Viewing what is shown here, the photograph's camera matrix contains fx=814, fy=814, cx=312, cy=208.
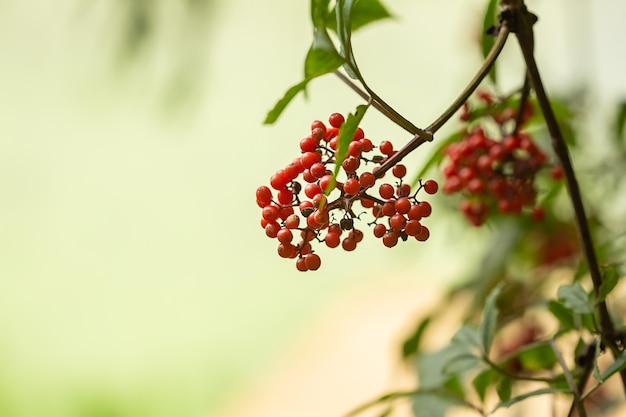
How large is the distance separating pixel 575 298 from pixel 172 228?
1.54 metres

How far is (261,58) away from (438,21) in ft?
1.37

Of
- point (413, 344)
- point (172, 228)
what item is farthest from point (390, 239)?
point (172, 228)

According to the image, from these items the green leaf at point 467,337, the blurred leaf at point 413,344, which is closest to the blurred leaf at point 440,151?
the green leaf at point 467,337

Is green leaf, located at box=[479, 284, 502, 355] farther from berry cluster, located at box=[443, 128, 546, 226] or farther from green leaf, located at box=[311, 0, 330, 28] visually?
green leaf, located at box=[311, 0, 330, 28]

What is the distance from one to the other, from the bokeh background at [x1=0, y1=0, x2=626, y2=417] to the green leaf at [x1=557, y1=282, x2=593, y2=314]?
4.32ft

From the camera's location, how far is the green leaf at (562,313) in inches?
19.0

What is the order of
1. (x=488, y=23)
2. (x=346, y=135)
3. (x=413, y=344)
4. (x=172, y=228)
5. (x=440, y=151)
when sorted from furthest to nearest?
(x=172, y=228) → (x=413, y=344) → (x=440, y=151) → (x=488, y=23) → (x=346, y=135)

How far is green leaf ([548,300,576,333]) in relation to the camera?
48 centimetres

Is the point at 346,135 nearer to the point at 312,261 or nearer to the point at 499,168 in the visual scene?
the point at 312,261

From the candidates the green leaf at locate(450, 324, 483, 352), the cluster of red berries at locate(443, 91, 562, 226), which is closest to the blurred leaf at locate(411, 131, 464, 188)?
the cluster of red berries at locate(443, 91, 562, 226)

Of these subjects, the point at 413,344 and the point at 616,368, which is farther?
the point at 413,344

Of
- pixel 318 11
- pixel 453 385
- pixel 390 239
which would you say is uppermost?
pixel 318 11

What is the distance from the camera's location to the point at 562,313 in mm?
484

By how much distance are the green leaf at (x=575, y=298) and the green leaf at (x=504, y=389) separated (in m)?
0.07
